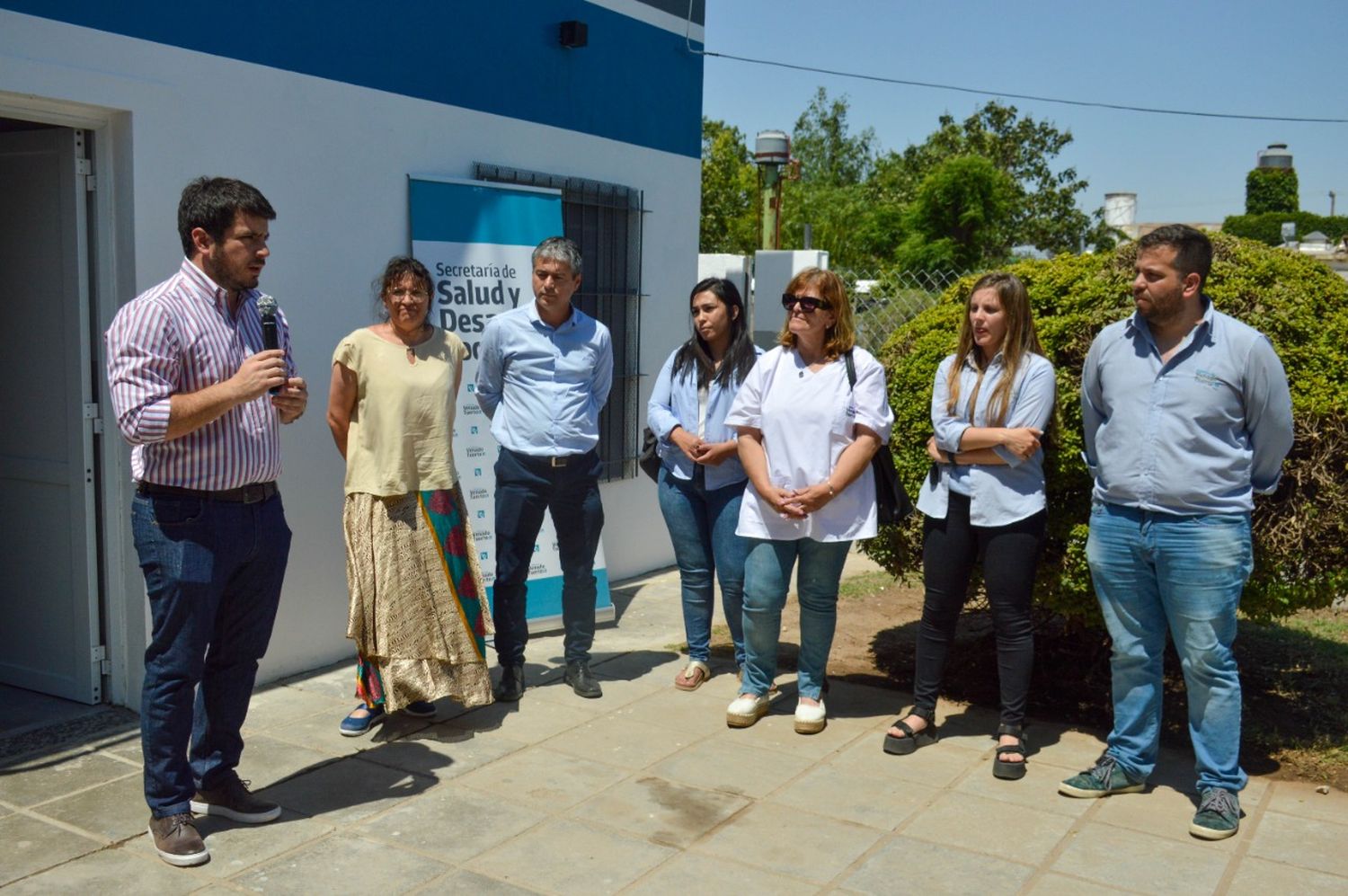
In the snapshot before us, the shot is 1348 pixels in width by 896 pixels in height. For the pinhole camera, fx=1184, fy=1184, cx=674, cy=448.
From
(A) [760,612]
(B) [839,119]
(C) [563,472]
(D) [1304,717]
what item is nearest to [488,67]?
(C) [563,472]

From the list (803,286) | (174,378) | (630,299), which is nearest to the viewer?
(174,378)

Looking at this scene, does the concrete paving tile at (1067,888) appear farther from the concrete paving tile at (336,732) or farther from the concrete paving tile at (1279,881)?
the concrete paving tile at (336,732)

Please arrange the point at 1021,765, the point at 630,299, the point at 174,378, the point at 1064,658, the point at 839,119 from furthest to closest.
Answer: the point at 839,119 → the point at 630,299 → the point at 1064,658 → the point at 1021,765 → the point at 174,378

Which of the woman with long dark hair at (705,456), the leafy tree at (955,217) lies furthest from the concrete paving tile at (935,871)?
the leafy tree at (955,217)

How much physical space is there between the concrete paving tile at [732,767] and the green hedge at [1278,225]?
48024 mm

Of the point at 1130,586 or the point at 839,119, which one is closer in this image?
the point at 1130,586

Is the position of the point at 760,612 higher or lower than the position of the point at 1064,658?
higher

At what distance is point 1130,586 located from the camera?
13.5 ft

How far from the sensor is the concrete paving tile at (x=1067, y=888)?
3.51m

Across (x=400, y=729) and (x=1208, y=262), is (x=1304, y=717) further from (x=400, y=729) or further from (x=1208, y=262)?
(x=400, y=729)

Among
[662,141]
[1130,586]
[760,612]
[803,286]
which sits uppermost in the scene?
[662,141]

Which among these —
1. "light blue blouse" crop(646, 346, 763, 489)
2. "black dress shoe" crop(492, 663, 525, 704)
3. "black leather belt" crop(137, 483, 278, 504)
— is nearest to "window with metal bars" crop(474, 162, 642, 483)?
"light blue blouse" crop(646, 346, 763, 489)

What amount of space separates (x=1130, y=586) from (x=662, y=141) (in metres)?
4.63

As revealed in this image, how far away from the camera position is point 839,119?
45.7 meters
